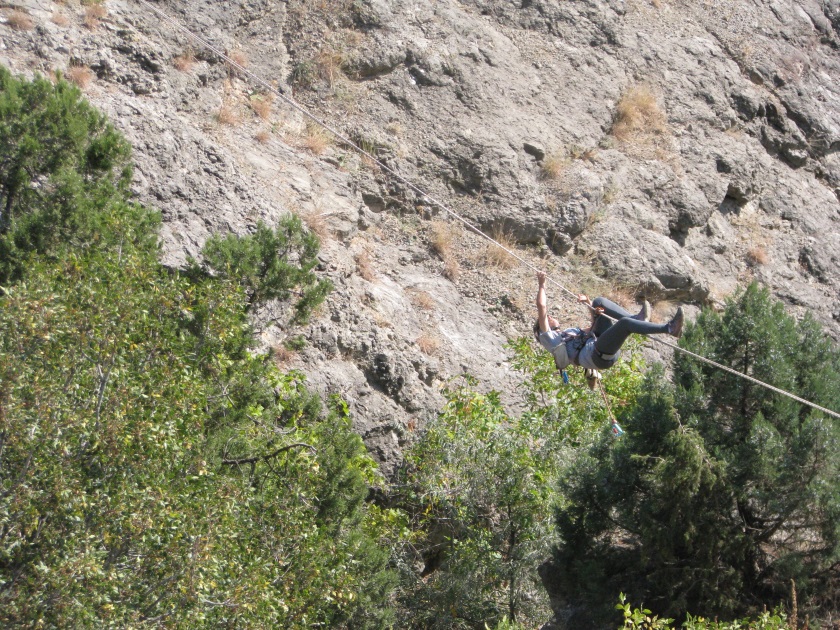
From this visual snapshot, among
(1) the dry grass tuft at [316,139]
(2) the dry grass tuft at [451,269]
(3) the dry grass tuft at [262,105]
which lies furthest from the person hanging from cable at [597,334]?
(3) the dry grass tuft at [262,105]

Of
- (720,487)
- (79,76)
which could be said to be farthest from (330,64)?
(720,487)

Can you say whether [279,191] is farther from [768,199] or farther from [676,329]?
[768,199]

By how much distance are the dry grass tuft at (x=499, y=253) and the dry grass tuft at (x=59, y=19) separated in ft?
24.3

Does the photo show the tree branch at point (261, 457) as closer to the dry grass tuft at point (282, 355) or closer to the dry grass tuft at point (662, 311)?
the dry grass tuft at point (282, 355)

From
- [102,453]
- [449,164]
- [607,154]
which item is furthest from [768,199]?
[102,453]

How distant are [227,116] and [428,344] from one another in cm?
491

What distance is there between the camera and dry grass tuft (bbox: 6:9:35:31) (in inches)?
559

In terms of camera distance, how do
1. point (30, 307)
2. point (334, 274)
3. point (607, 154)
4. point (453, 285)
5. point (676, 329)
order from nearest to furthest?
1. point (30, 307)
2. point (676, 329)
3. point (334, 274)
4. point (453, 285)
5. point (607, 154)

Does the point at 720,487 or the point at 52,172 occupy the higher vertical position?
the point at 720,487

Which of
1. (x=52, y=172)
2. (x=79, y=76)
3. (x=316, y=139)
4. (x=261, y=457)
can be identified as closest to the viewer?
(x=261, y=457)

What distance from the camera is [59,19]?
14.7m

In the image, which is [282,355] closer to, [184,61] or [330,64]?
[184,61]

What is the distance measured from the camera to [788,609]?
9.62 m

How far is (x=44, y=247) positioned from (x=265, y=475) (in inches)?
112
